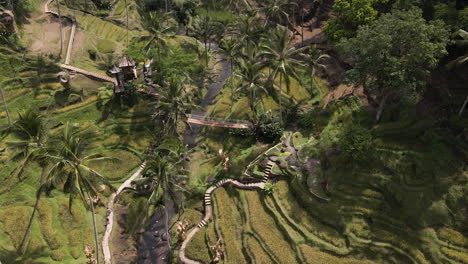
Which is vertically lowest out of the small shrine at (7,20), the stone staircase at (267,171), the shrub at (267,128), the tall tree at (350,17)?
the stone staircase at (267,171)

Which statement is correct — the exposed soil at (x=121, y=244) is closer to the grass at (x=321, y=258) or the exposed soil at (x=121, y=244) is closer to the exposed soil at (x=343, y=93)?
the grass at (x=321, y=258)

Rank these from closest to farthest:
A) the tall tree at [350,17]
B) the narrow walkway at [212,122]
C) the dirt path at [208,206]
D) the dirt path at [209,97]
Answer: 1. the dirt path at [208,206]
2. the tall tree at [350,17]
3. the narrow walkway at [212,122]
4. the dirt path at [209,97]

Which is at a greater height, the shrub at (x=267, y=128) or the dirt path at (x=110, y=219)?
the shrub at (x=267, y=128)

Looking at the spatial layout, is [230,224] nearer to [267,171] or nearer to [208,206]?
[208,206]

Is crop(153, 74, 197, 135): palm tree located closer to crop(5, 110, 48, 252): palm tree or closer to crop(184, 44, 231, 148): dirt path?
crop(184, 44, 231, 148): dirt path

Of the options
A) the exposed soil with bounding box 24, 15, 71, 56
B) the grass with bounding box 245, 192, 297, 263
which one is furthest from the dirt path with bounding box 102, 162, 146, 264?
the exposed soil with bounding box 24, 15, 71, 56

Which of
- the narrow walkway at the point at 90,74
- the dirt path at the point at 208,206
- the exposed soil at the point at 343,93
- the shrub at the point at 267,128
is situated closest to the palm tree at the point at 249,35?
the shrub at the point at 267,128

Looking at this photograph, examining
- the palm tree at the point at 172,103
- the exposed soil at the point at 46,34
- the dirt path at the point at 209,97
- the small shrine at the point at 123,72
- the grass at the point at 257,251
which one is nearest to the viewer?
the grass at the point at 257,251
